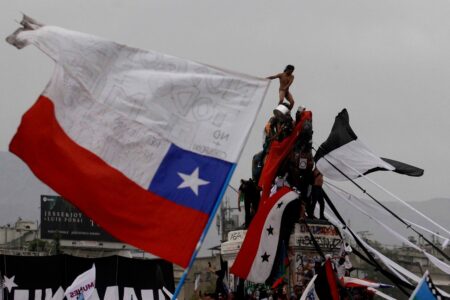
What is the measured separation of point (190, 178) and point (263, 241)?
8.50m

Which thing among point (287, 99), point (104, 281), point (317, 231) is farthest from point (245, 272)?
point (104, 281)

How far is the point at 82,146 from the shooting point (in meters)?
13.5

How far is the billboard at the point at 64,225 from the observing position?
111 meters

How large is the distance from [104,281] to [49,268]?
1.44 m

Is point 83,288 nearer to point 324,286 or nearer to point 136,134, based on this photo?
point 324,286

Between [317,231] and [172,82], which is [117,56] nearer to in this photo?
[172,82]

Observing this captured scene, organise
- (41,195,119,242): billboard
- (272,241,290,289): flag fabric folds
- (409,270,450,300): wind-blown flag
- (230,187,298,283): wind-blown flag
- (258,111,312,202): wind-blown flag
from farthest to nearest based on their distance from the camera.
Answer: (41,195,119,242): billboard
(258,111,312,202): wind-blown flag
(272,241,290,289): flag fabric folds
(230,187,298,283): wind-blown flag
(409,270,450,300): wind-blown flag

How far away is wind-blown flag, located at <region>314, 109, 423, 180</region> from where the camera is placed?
22797mm

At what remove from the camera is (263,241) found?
21.7m

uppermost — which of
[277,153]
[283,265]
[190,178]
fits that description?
[277,153]

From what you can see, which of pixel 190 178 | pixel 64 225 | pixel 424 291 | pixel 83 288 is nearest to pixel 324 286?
pixel 424 291

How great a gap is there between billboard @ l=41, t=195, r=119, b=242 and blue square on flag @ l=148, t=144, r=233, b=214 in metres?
98.1

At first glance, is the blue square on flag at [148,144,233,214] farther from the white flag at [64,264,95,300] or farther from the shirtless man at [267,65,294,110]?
the white flag at [64,264,95,300]

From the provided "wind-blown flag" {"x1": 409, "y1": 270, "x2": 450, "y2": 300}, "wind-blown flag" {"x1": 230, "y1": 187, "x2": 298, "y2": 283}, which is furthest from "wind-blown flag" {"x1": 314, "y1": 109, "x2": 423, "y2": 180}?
"wind-blown flag" {"x1": 409, "y1": 270, "x2": 450, "y2": 300}
